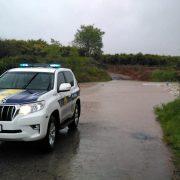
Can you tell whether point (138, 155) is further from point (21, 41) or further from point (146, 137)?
point (21, 41)

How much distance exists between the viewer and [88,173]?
24.3ft

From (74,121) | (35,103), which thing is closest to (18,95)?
(35,103)

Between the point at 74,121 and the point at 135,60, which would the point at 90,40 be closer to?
the point at 135,60

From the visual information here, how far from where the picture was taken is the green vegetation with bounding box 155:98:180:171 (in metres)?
9.75

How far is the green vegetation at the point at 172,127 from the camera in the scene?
975 cm

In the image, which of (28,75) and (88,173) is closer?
(88,173)

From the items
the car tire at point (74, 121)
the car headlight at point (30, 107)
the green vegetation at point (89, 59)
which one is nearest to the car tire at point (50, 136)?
the car headlight at point (30, 107)

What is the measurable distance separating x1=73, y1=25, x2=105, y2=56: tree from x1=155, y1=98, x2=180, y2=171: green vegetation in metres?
84.5

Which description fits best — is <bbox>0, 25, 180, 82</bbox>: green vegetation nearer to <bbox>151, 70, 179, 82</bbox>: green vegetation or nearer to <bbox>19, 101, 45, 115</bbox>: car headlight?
<bbox>151, 70, 179, 82</bbox>: green vegetation

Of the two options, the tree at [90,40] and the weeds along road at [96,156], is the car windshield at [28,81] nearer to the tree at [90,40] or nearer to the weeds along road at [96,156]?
the weeds along road at [96,156]

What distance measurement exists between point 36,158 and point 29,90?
164cm

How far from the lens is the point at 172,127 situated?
1237cm

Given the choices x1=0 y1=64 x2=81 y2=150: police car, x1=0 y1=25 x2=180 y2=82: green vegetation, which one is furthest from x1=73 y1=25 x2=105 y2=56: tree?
x1=0 y1=64 x2=81 y2=150: police car

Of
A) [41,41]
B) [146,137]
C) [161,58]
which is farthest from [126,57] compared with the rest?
[146,137]
